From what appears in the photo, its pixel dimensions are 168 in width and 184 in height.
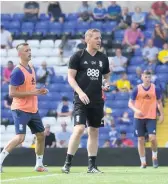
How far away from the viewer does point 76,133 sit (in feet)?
36.9

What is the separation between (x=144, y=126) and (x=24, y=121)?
3.44 metres

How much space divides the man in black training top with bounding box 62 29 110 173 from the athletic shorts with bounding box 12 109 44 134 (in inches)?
49.0

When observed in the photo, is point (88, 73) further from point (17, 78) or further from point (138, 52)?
point (138, 52)

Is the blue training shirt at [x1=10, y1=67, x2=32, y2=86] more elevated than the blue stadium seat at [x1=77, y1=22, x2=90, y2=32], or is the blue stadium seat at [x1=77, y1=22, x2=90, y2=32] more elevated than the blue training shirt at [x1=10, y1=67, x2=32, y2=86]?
the blue stadium seat at [x1=77, y1=22, x2=90, y2=32]

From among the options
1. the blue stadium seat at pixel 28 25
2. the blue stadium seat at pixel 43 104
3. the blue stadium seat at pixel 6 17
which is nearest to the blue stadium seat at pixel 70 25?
the blue stadium seat at pixel 28 25

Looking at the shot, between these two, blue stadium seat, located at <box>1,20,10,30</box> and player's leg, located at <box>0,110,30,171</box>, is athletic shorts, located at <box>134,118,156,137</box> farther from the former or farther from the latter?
blue stadium seat, located at <box>1,20,10,30</box>

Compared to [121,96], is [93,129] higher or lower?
higher

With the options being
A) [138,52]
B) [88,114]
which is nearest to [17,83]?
[88,114]

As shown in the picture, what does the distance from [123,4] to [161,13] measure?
67.3 inches

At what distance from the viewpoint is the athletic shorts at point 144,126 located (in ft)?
49.0

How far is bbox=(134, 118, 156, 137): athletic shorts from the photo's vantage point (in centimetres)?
1494

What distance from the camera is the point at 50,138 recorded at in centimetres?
1991

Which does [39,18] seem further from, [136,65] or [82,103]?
[82,103]

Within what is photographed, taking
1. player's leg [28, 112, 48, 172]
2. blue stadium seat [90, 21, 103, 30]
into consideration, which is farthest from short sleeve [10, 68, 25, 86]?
blue stadium seat [90, 21, 103, 30]
